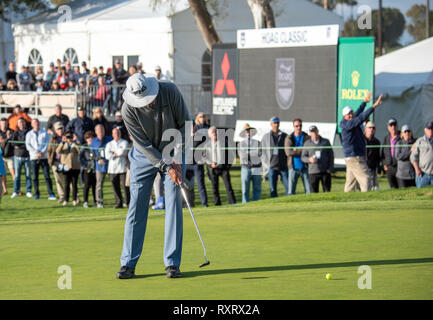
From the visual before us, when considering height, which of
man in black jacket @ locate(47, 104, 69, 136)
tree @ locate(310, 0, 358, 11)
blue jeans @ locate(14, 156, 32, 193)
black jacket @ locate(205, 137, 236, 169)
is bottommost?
blue jeans @ locate(14, 156, 32, 193)

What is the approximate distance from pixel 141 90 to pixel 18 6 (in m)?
36.1

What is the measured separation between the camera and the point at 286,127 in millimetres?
20266

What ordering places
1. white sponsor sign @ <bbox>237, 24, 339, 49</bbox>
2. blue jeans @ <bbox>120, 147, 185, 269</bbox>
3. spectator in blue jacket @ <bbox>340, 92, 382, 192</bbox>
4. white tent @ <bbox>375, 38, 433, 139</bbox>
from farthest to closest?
white tent @ <bbox>375, 38, 433, 139</bbox> < white sponsor sign @ <bbox>237, 24, 339, 49</bbox> < spectator in blue jacket @ <bbox>340, 92, 382, 192</bbox> < blue jeans @ <bbox>120, 147, 185, 269</bbox>

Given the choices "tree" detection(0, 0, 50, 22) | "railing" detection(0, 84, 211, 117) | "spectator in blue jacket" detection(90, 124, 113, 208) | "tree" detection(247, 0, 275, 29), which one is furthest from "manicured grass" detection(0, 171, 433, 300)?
"tree" detection(0, 0, 50, 22)

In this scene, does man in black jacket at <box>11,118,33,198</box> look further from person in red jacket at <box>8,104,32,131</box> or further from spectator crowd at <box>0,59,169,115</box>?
spectator crowd at <box>0,59,169,115</box>

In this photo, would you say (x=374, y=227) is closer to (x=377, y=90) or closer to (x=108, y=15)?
(x=377, y=90)

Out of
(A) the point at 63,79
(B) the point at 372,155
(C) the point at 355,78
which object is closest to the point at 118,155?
(B) the point at 372,155

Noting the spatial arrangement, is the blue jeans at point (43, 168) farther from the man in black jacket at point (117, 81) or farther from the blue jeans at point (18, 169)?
the man in black jacket at point (117, 81)

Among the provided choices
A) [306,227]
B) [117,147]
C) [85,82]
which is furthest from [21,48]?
[306,227]

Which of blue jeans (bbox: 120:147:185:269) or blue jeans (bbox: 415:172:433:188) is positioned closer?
blue jeans (bbox: 120:147:185:269)

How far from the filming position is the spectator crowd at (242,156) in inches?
626

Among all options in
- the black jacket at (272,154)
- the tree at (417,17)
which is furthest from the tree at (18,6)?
the tree at (417,17)

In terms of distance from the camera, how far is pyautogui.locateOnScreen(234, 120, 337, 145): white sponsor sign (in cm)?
1928
